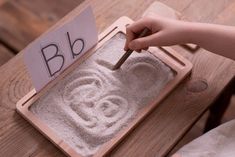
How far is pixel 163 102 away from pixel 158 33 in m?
0.14

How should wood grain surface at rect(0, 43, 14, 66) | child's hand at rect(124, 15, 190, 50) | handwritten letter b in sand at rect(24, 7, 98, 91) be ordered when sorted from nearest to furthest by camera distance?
1. handwritten letter b in sand at rect(24, 7, 98, 91)
2. child's hand at rect(124, 15, 190, 50)
3. wood grain surface at rect(0, 43, 14, 66)

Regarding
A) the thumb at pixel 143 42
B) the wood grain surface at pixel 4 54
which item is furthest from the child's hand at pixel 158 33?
the wood grain surface at pixel 4 54

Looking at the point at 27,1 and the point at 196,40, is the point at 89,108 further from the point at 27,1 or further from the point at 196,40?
the point at 27,1

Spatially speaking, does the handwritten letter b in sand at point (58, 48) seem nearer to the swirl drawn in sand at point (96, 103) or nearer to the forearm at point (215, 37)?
the swirl drawn in sand at point (96, 103)

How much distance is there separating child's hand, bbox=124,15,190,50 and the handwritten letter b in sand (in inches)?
3.3

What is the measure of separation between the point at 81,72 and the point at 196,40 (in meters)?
0.25

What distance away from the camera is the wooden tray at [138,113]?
782 mm

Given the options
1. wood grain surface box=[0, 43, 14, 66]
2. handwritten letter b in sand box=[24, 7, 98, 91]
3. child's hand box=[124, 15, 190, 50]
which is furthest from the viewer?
wood grain surface box=[0, 43, 14, 66]

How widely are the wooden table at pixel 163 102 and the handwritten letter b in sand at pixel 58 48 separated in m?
0.07

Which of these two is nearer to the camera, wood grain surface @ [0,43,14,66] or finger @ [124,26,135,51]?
finger @ [124,26,135,51]

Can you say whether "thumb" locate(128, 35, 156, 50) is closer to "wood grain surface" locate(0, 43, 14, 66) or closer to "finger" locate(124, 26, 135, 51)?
"finger" locate(124, 26, 135, 51)

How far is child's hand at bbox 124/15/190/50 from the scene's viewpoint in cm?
85

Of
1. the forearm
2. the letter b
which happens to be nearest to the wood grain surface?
the letter b

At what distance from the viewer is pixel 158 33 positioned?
0.86 m
